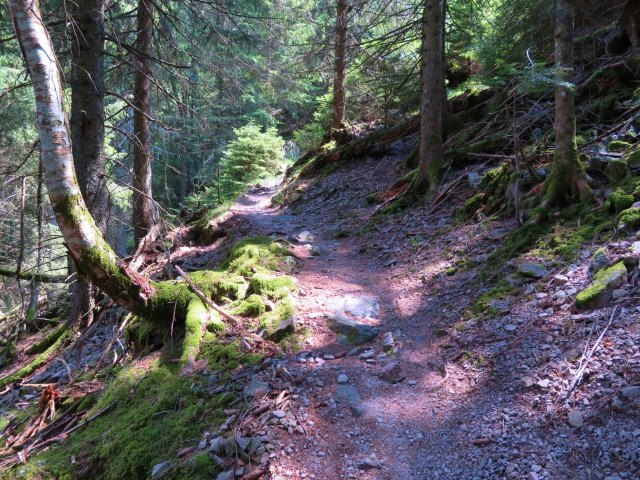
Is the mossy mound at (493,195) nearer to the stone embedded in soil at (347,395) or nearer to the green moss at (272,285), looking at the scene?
the green moss at (272,285)

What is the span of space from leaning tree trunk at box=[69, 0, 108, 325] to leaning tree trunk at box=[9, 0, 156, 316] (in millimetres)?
2096

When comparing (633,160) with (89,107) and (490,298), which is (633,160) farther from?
(89,107)

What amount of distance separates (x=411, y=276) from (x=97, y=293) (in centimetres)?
518

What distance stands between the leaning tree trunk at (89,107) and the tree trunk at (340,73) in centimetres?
842

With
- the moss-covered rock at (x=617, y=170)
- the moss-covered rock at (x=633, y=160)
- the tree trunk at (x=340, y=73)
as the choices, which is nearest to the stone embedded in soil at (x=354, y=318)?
the moss-covered rock at (x=617, y=170)

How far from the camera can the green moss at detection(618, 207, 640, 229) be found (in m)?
4.30

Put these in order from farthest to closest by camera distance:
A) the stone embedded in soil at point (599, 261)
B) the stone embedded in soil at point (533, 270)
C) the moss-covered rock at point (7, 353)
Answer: the moss-covered rock at point (7, 353) < the stone embedded in soil at point (533, 270) < the stone embedded in soil at point (599, 261)

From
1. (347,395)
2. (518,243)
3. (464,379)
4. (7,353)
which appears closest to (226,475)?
(347,395)

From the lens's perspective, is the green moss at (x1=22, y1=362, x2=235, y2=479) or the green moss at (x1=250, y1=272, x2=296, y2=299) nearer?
the green moss at (x1=22, y1=362, x2=235, y2=479)

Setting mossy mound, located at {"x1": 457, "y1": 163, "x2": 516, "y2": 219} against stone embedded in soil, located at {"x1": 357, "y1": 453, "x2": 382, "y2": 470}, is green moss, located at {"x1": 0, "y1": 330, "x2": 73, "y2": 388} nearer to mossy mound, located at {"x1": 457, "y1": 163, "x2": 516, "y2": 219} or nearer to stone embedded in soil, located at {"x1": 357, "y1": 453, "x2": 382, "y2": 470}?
stone embedded in soil, located at {"x1": 357, "y1": 453, "x2": 382, "y2": 470}

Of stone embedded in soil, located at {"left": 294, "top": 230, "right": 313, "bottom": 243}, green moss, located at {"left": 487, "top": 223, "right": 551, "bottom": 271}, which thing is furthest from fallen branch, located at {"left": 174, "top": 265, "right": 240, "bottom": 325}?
stone embedded in soil, located at {"left": 294, "top": 230, "right": 313, "bottom": 243}

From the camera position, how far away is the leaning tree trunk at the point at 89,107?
619 cm

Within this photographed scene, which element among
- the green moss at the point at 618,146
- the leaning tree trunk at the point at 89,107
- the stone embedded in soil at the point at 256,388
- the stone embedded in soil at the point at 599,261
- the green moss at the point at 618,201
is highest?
the leaning tree trunk at the point at 89,107

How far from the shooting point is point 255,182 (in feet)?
60.4
